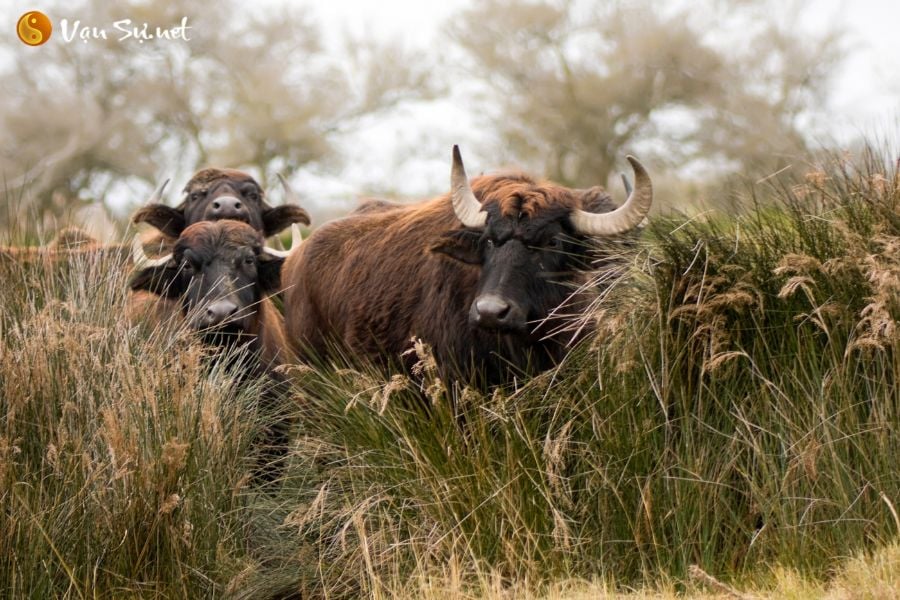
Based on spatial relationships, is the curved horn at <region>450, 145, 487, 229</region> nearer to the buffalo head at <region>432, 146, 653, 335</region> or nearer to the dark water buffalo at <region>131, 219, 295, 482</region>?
the buffalo head at <region>432, 146, 653, 335</region>

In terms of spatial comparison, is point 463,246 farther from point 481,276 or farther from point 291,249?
point 291,249

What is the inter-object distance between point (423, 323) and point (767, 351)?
2671mm

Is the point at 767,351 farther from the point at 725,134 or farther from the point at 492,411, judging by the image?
the point at 725,134

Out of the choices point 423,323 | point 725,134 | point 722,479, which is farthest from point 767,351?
point 725,134

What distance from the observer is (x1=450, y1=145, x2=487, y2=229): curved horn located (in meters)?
8.45

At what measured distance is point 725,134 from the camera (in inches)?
1393

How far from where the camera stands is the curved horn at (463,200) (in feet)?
27.7

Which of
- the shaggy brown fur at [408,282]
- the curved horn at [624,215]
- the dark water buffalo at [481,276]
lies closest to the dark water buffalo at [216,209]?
the shaggy brown fur at [408,282]

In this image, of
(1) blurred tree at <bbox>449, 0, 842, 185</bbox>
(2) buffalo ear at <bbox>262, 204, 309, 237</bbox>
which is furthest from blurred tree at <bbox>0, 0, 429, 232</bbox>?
(2) buffalo ear at <bbox>262, 204, 309, 237</bbox>

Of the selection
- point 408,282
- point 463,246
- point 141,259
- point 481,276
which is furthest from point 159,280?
point 481,276

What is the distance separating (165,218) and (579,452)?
6.04 meters

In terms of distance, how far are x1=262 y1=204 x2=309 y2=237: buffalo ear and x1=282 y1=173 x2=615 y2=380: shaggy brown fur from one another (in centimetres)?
175

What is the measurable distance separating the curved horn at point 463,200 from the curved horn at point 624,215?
1.96 feet

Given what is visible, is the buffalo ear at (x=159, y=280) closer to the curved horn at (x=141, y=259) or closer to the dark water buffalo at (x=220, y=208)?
the curved horn at (x=141, y=259)
